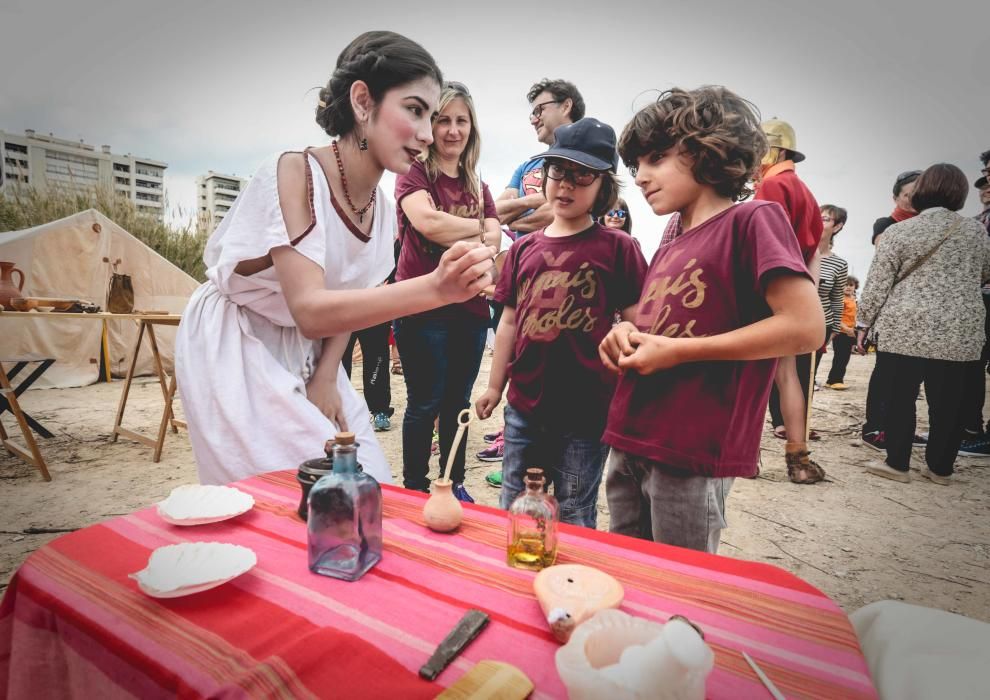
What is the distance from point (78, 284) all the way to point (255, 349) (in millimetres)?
7305

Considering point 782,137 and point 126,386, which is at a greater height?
point 782,137

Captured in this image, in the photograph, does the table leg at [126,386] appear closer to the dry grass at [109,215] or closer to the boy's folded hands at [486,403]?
the boy's folded hands at [486,403]

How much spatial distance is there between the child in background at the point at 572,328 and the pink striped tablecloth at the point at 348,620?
0.97m

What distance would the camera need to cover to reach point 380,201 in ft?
6.17

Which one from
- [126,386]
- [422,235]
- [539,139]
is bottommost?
[126,386]

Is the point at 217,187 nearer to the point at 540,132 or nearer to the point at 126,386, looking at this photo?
the point at 126,386

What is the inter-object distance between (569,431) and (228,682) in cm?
151

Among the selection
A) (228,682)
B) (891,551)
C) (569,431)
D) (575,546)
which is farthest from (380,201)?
(891,551)

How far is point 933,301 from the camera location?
344cm

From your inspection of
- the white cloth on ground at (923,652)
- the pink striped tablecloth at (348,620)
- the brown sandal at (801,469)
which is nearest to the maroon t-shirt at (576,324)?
the pink striped tablecloth at (348,620)

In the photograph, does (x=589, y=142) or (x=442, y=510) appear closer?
(x=442, y=510)

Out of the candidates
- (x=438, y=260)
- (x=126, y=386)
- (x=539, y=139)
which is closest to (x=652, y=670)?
(x=438, y=260)

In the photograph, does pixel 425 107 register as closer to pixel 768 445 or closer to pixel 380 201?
pixel 380 201

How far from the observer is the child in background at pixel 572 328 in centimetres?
197
